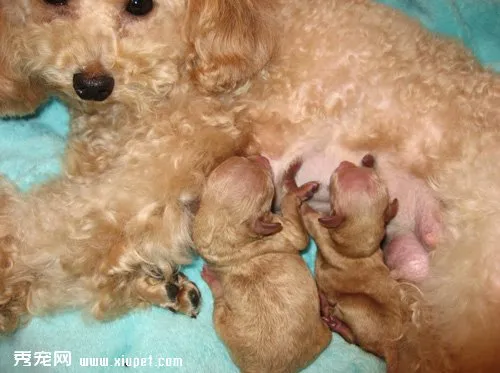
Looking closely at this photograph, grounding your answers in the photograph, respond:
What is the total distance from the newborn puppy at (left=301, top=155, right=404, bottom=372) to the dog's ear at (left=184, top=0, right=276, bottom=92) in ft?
1.27

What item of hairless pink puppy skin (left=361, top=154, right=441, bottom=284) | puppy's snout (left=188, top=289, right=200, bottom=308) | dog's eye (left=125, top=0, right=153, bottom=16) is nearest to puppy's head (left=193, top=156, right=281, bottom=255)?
puppy's snout (left=188, top=289, right=200, bottom=308)

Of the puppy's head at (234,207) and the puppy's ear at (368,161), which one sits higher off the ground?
the puppy's ear at (368,161)

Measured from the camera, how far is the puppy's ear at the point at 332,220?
5.32ft

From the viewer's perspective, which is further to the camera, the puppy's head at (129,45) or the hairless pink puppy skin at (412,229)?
the hairless pink puppy skin at (412,229)

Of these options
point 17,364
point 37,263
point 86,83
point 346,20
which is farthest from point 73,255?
point 346,20

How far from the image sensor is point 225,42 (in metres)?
1.62

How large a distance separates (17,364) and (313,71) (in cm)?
115

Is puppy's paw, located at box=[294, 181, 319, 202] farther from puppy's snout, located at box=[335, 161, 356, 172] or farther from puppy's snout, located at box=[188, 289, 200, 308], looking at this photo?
puppy's snout, located at box=[188, 289, 200, 308]

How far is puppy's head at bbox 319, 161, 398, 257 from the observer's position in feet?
5.31

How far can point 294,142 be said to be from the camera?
5.73 feet

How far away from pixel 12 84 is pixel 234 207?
2.37 ft

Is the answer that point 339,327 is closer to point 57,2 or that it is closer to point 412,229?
point 412,229

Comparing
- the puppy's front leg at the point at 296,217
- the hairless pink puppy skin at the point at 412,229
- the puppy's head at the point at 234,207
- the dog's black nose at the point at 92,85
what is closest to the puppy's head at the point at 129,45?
the dog's black nose at the point at 92,85

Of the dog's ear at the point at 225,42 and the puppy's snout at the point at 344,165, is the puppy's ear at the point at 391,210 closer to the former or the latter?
the puppy's snout at the point at 344,165
